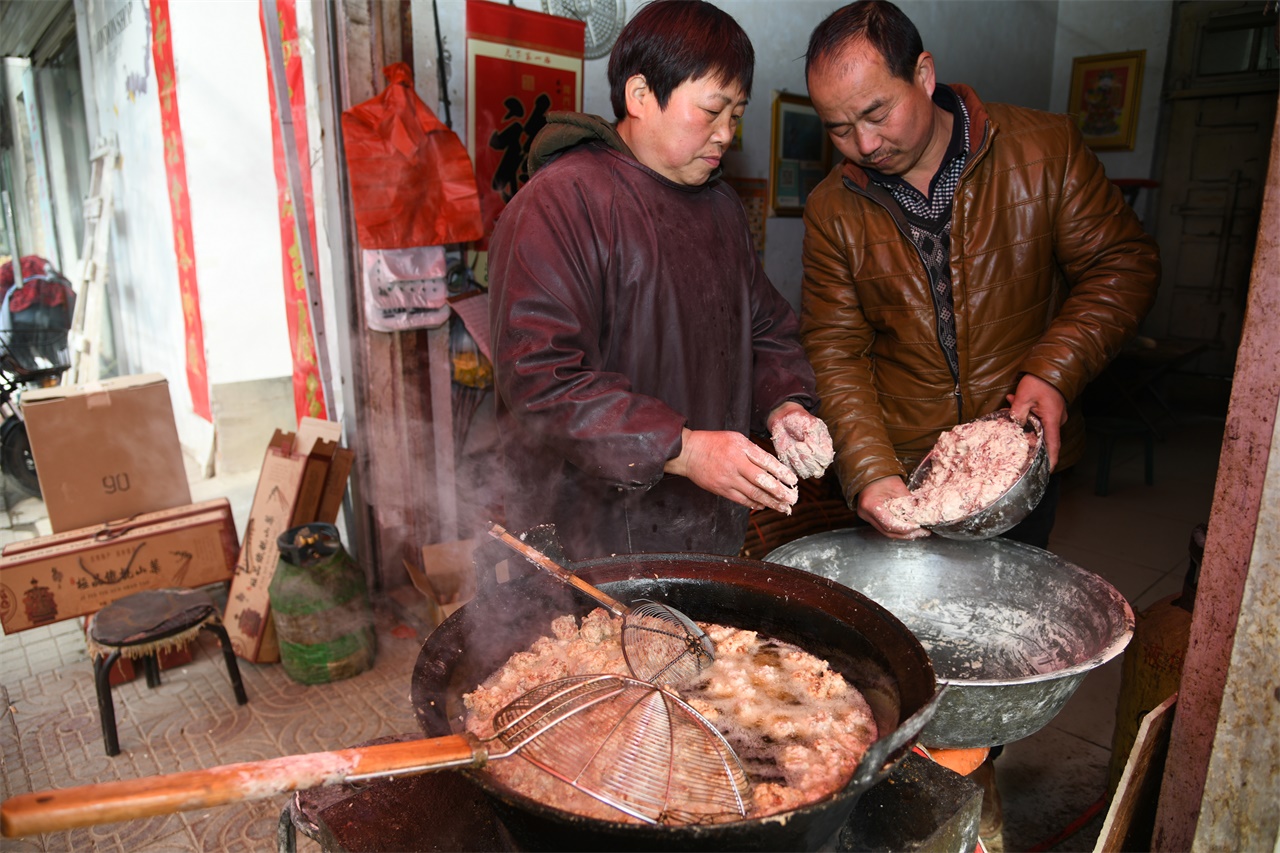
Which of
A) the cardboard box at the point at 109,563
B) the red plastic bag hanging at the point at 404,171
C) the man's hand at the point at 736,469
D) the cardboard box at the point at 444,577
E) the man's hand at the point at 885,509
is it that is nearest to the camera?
the man's hand at the point at 736,469

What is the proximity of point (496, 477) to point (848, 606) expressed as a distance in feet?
10.3

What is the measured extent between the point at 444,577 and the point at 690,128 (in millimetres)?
2865

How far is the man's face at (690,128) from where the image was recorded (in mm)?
2086

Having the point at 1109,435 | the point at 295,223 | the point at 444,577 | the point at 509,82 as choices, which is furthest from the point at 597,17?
the point at 1109,435

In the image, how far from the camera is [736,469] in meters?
1.81

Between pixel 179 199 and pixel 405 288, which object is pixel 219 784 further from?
pixel 179 199

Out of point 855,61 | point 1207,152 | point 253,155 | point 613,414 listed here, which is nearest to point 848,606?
point 613,414

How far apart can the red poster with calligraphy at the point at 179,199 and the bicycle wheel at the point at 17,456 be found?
1.28 meters

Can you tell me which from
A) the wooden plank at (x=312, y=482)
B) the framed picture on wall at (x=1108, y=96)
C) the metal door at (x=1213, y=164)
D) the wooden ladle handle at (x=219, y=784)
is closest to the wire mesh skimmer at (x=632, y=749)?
the wooden ladle handle at (x=219, y=784)

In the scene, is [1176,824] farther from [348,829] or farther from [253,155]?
[253,155]

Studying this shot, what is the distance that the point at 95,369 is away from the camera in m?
7.51

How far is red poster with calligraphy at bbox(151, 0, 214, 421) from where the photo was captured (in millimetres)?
5694

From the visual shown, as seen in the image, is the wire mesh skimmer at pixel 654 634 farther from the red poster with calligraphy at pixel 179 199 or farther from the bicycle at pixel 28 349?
the bicycle at pixel 28 349

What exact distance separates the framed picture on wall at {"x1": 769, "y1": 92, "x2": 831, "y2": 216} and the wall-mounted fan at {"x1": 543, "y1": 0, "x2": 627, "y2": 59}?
1.38 metres
